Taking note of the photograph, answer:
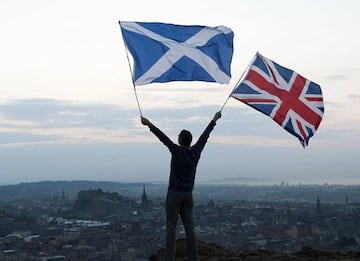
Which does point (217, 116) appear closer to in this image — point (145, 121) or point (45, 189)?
point (145, 121)

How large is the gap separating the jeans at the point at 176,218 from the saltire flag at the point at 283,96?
111 inches

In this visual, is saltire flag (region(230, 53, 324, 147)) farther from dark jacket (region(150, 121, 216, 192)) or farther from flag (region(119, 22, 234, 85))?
dark jacket (region(150, 121, 216, 192))

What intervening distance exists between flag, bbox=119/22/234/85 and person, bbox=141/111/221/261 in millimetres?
1863

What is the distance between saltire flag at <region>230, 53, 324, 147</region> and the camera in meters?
12.7

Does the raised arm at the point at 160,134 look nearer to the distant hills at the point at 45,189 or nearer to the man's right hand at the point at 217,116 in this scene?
the man's right hand at the point at 217,116

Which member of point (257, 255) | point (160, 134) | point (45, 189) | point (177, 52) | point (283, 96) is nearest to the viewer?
point (160, 134)

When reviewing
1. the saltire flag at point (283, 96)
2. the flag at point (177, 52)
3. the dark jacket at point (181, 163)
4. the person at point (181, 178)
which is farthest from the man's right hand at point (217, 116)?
the saltire flag at point (283, 96)

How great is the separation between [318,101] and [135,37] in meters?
3.76

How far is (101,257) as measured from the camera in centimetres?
2414

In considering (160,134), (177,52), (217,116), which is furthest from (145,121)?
(177,52)

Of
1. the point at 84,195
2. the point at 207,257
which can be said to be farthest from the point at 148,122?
the point at 84,195

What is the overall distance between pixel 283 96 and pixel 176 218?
391 centimetres

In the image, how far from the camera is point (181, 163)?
999 centimetres

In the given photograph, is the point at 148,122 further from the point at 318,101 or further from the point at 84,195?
the point at 84,195
